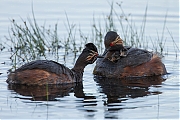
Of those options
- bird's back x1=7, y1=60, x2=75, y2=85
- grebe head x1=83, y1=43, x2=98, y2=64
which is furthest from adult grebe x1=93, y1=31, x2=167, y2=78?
bird's back x1=7, y1=60, x2=75, y2=85

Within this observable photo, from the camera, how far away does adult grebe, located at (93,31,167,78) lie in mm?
13523

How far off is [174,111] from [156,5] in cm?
1022

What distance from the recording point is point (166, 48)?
15.9 m

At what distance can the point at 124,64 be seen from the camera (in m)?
13.5

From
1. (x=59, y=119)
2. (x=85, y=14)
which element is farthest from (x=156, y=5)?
(x=59, y=119)

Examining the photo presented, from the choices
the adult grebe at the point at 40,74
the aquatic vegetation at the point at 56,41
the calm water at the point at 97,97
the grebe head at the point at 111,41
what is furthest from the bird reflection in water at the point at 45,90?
the aquatic vegetation at the point at 56,41

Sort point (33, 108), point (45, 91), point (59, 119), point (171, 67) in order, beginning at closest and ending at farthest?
1. point (59, 119)
2. point (33, 108)
3. point (45, 91)
4. point (171, 67)

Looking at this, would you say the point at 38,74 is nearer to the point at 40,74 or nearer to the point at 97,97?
the point at 40,74

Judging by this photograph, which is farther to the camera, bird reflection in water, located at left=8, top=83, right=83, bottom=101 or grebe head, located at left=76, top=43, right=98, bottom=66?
grebe head, located at left=76, top=43, right=98, bottom=66

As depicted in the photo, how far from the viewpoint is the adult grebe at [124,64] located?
13523 millimetres

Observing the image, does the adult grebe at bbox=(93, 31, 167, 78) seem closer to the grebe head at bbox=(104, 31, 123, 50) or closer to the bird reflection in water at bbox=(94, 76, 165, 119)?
the grebe head at bbox=(104, 31, 123, 50)

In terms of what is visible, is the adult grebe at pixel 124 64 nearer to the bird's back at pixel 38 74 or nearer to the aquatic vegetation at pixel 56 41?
the aquatic vegetation at pixel 56 41

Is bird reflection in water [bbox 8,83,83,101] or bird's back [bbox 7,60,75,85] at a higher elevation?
bird's back [bbox 7,60,75,85]

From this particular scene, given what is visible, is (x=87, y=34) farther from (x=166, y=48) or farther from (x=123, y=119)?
(x=123, y=119)
